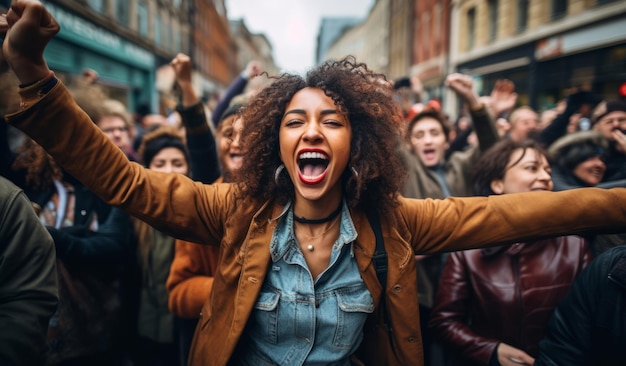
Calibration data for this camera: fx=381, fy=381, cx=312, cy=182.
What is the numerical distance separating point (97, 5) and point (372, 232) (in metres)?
13.6

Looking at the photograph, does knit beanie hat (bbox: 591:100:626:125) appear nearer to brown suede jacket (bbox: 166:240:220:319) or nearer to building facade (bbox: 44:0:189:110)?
brown suede jacket (bbox: 166:240:220:319)

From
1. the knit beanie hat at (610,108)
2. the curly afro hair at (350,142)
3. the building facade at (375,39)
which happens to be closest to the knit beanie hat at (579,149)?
the knit beanie hat at (610,108)

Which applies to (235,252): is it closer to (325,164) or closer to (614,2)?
(325,164)

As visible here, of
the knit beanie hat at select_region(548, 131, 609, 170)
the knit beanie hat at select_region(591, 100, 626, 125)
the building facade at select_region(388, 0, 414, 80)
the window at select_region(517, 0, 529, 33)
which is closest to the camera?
the knit beanie hat at select_region(548, 131, 609, 170)

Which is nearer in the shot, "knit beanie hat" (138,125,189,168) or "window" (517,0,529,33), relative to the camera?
"knit beanie hat" (138,125,189,168)

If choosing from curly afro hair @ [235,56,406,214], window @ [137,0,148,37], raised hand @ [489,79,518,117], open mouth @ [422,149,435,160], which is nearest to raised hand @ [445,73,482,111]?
open mouth @ [422,149,435,160]

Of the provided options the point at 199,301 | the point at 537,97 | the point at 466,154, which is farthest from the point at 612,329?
the point at 537,97

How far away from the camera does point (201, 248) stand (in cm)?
205

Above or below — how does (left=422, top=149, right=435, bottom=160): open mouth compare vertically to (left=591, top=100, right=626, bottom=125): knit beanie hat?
below

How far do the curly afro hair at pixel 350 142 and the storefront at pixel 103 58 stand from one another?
6654 mm

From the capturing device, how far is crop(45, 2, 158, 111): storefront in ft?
31.3

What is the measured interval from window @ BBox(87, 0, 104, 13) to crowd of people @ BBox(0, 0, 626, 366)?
11.4m

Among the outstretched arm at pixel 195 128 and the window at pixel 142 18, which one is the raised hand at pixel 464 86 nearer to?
the outstretched arm at pixel 195 128

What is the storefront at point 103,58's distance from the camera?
953 centimetres
